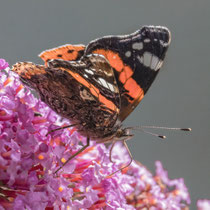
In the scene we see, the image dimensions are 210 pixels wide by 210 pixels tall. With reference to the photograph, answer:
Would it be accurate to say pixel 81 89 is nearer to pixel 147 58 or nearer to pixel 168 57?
pixel 147 58

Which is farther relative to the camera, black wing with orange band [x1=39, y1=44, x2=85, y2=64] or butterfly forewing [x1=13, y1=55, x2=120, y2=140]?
black wing with orange band [x1=39, y1=44, x2=85, y2=64]

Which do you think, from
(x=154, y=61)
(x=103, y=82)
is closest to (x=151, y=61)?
(x=154, y=61)

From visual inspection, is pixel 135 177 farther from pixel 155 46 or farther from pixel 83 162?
pixel 155 46

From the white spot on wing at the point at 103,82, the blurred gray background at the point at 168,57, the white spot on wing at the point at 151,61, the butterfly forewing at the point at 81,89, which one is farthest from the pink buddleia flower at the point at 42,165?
the blurred gray background at the point at 168,57

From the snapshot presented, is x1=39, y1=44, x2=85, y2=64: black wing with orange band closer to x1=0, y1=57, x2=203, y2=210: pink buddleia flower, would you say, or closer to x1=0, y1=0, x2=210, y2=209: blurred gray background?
x1=0, y1=57, x2=203, y2=210: pink buddleia flower

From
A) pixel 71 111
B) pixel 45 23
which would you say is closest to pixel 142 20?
pixel 45 23

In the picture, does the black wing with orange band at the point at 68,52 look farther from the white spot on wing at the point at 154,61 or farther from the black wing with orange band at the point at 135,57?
the white spot on wing at the point at 154,61

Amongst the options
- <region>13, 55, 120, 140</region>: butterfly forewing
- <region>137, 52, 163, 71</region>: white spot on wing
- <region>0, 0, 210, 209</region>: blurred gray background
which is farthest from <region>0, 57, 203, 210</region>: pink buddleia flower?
<region>0, 0, 210, 209</region>: blurred gray background
